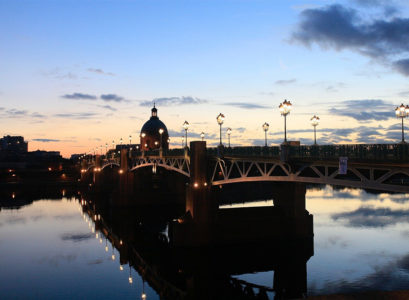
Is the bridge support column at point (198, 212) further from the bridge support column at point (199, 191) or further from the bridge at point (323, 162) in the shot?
the bridge at point (323, 162)

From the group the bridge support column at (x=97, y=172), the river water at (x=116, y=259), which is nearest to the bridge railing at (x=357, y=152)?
the river water at (x=116, y=259)

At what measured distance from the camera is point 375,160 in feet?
80.0

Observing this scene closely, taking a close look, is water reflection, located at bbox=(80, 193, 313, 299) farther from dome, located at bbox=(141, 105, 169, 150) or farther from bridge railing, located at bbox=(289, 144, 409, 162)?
dome, located at bbox=(141, 105, 169, 150)

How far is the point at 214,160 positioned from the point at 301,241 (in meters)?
12.6

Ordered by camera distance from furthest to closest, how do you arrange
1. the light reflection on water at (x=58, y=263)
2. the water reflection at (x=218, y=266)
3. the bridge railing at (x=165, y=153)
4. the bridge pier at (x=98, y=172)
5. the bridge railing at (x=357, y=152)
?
1. the bridge pier at (x=98, y=172)
2. the bridge railing at (x=165, y=153)
3. the light reflection on water at (x=58, y=263)
4. the water reflection at (x=218, y=266)
5. the bridge railing at (x=357, y=152)

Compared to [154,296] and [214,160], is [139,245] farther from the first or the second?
[154,296]

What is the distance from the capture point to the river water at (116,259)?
106 feet

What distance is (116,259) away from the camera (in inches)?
1711

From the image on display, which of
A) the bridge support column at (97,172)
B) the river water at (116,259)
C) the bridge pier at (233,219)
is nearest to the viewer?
the river water at (116,259)

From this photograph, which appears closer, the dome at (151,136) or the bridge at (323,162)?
the bridge at (323,162)

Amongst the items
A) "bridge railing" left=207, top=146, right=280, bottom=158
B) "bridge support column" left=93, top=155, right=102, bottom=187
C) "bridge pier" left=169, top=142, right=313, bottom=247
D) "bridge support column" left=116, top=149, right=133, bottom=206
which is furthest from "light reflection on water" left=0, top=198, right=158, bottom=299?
"bridge support column" left=93, top=155, right=102, bottom=187

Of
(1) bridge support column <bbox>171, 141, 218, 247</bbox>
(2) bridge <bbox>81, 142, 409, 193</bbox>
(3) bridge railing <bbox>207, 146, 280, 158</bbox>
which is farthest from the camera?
(1) bridge support column <bbox>171, 141, 218, 247</bbox>

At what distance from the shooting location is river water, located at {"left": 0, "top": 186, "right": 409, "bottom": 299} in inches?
1267

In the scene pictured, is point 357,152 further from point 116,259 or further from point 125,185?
point 125,185
